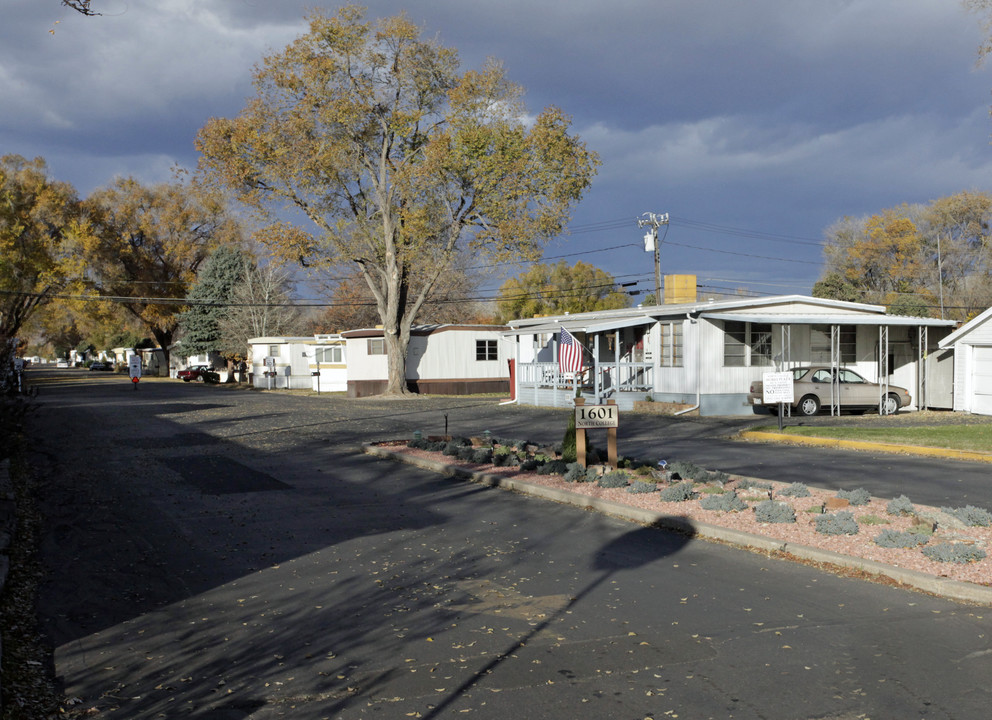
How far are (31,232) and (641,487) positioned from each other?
57649mm

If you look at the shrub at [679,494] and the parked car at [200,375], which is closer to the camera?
the shrub at [679,494]

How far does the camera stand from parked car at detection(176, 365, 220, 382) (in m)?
63.0

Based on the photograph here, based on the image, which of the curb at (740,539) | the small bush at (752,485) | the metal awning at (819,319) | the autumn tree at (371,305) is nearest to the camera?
the curb at (740,539)

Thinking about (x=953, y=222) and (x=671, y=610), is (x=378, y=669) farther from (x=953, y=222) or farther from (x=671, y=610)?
(x=953, y=222)

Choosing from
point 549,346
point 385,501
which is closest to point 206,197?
point 549,346

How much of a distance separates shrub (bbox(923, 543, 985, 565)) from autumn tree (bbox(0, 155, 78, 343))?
5335 cm

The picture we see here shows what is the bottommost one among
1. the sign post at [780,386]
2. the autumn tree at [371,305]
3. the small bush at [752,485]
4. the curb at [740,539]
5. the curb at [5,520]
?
the curb at [740,539]

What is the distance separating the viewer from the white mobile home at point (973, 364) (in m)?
23.8

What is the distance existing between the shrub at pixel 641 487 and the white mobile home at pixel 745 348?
13252 millimetres

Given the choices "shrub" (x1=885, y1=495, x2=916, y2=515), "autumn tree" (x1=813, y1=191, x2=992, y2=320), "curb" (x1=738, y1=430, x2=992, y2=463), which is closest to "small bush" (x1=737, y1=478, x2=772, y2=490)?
"shrub" (x1=885, y1=495, x2=916, y2=515)

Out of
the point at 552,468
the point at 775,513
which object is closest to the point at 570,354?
the point at 552,468

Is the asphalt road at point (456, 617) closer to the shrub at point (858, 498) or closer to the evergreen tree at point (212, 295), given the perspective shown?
the shrub at point (858, 498)

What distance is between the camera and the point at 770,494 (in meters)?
10.5

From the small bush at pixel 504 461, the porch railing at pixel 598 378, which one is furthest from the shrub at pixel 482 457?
the porch railing at pixel 598 378
